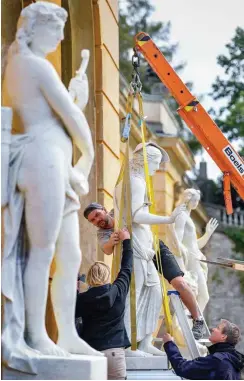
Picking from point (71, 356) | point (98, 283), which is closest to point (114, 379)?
point (98, 283)

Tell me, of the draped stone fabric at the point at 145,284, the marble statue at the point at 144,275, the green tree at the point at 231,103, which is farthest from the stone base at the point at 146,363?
the green tree at the point at 231,103

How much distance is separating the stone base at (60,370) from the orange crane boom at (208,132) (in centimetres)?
586

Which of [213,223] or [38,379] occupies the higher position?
[213,223]

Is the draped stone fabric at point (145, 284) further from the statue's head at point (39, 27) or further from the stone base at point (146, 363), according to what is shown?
the statue's head at point (39, 27)

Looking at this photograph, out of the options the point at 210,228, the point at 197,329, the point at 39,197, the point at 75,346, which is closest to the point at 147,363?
the point at 197,329

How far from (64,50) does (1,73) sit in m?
5.06

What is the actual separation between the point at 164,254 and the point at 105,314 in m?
2.11

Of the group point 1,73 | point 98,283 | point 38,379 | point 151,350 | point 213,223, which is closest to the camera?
point 38,379

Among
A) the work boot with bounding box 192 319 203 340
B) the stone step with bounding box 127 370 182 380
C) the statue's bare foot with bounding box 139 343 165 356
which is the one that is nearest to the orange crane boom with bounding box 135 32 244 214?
the work boot with bounding box 192 319 203 340

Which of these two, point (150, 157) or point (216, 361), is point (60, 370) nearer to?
point (216, 361)

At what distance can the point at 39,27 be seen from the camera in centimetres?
612

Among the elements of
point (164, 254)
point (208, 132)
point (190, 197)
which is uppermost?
point (208, 132)

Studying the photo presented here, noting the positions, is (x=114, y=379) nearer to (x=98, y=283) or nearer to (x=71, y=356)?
(x=98, y=283)

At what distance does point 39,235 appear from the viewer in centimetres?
591
